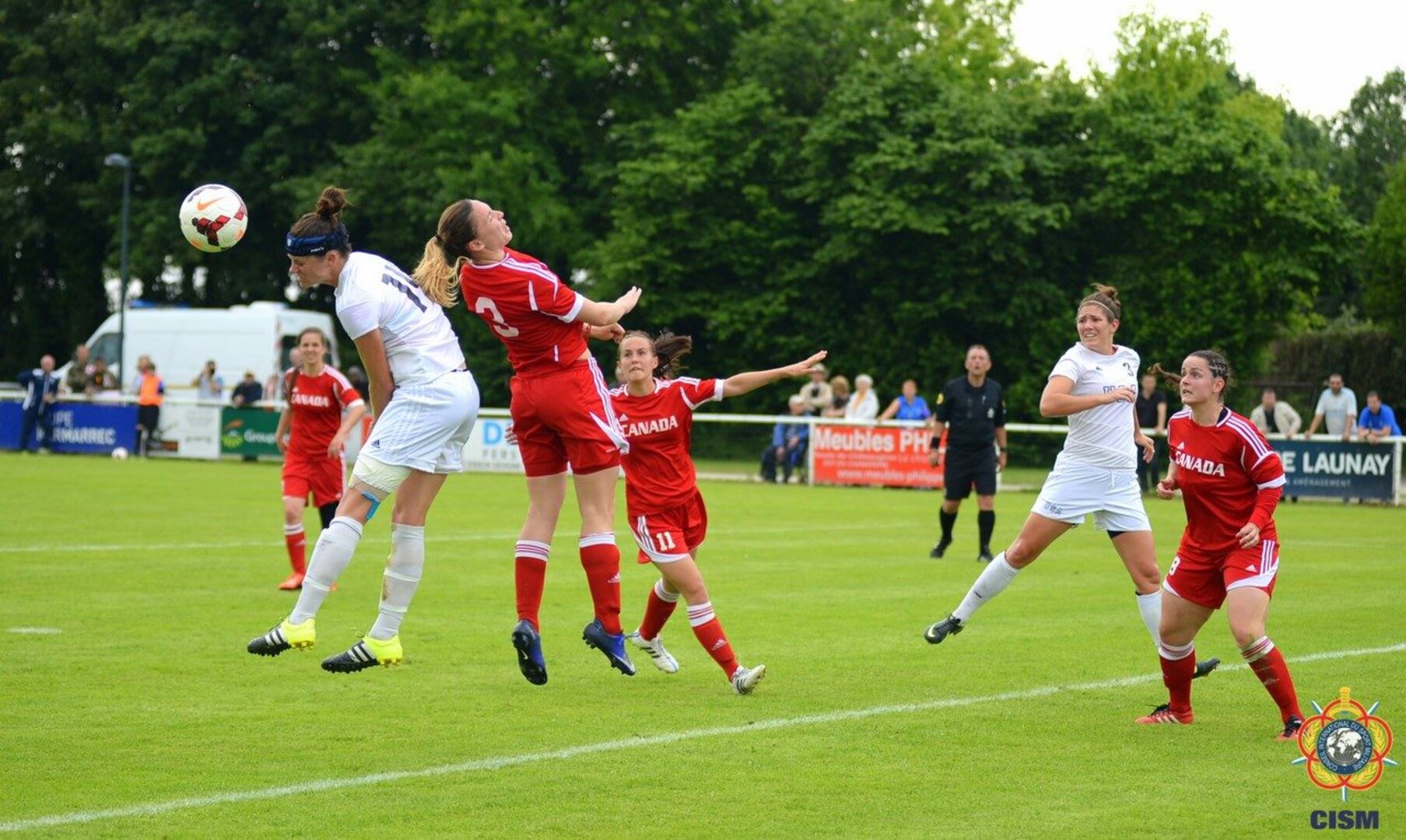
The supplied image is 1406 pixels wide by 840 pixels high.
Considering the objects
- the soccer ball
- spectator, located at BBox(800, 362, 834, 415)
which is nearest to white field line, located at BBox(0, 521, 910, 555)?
the soccer ball

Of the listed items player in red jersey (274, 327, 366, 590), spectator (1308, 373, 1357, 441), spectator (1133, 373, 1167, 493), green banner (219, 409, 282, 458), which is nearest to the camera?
player in red jersey (274, 327, 366, 590)

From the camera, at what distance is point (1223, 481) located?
8.12 metres

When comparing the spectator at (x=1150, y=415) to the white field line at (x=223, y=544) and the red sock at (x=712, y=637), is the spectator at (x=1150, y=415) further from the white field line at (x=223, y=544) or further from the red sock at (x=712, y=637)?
the red sock at (x=712, y=637)

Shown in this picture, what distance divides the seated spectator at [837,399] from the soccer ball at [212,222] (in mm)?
23022

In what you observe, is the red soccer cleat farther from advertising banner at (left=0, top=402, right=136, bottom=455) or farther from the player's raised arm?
advertising banner at (left=0, top=402, right=136, bottom=455)

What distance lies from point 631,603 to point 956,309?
29.9 m

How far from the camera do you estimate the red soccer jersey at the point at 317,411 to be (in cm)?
1434

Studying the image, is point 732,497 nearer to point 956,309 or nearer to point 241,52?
point 956,309

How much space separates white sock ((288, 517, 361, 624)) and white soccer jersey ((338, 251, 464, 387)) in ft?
2.61

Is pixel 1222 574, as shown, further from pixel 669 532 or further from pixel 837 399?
pixel 837 399

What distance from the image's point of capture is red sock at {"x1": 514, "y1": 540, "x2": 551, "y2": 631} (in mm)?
8695

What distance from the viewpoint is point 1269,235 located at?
4128 cm

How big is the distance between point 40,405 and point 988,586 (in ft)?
99.6

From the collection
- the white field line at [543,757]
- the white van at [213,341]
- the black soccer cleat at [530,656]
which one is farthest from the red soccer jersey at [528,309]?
the white van at [213,341]
